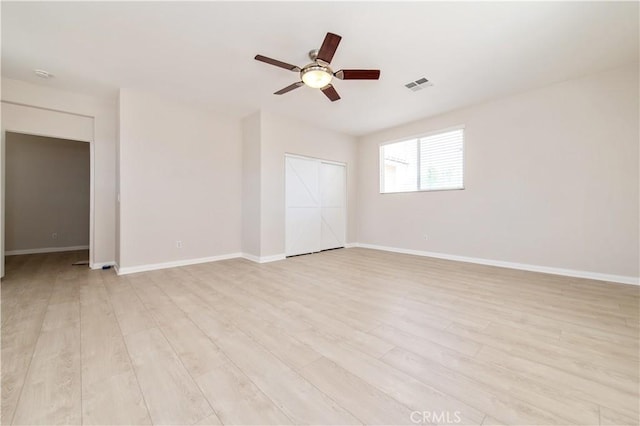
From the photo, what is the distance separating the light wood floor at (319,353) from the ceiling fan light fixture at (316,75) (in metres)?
2.50

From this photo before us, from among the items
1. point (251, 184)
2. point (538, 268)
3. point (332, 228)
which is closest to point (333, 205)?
point (332, 228)

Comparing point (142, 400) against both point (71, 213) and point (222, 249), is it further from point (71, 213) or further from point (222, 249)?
point (71, 213)

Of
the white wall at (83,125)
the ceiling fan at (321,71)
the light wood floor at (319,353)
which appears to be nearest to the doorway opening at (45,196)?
the white wall at (83,125)

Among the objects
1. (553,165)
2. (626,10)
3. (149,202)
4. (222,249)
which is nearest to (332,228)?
(222,249)

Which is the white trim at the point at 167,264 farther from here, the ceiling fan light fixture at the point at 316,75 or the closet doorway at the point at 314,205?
the ceiling fan light fixture at the point at 316,75

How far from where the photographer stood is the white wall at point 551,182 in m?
3.30

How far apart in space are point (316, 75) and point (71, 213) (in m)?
7.14

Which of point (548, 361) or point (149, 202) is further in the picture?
point (149, 202)

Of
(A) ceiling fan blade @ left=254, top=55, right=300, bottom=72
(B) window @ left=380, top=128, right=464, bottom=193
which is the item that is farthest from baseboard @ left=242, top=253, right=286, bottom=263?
(A) ceiling fan blade @ left=254, top=55, right=300, bottom=72

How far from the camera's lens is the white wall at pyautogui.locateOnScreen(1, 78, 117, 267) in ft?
11.9

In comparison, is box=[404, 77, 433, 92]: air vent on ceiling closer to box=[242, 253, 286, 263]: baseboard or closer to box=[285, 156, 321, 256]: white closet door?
box=[285, 156, 321, 256]: white closet door

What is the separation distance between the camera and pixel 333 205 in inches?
244

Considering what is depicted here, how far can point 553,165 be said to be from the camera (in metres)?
3.76

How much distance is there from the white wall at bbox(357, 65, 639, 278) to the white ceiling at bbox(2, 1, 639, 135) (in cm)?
41
